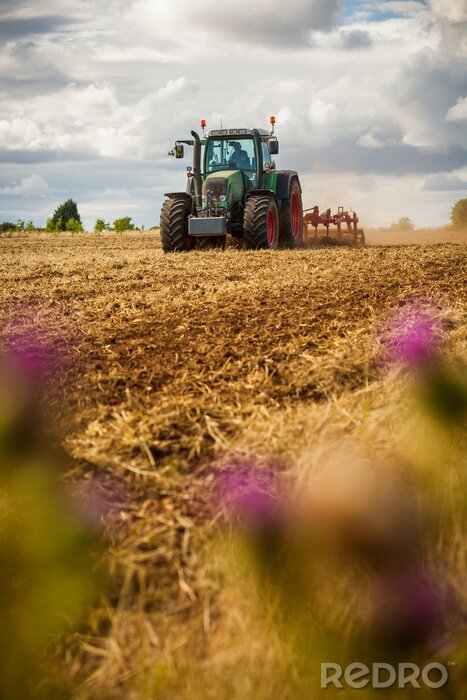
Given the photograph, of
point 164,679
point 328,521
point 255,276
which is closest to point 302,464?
point 328,521

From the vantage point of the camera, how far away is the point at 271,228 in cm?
1431

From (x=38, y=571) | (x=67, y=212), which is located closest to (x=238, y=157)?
(x=38, y=571)

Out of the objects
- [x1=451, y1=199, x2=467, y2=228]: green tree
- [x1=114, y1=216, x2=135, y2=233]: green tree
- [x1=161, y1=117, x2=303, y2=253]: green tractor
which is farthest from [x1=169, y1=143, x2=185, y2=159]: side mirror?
[x1=114, y1=216, x2=135, y2=233]: green tree

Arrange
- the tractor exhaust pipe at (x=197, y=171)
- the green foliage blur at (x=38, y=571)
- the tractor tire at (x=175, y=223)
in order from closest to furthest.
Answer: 1. the green foliage blur at (x=38, y=571)
2. the tractor tire at (x=175, y=223)
3. the tractor exhaust pipe at (x=197, y=171)

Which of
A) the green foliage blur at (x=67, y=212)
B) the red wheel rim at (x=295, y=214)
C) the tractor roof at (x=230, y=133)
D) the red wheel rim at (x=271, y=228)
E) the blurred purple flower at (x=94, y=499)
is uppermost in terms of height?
the green foliage blur at (x=67, y=212)

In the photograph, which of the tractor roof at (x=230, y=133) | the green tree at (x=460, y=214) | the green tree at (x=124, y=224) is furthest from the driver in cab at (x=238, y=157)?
the green tree at (x=124, y=224)

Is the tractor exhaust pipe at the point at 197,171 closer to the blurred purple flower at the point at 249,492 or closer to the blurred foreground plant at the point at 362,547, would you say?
the blurred foreground plant at the point at 362,547

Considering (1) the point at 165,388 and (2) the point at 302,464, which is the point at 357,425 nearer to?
(2) the point at 302,464

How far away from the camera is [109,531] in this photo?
8.23ft

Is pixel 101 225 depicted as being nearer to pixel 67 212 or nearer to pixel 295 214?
pixel 67 212

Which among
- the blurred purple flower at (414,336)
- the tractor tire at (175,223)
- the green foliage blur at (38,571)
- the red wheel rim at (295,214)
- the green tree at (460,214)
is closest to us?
the green foliage blur at (38,571)

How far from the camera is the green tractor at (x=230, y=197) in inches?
527

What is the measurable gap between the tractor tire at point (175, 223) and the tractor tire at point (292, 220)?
7.30ft

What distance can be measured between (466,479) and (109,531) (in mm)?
1282
